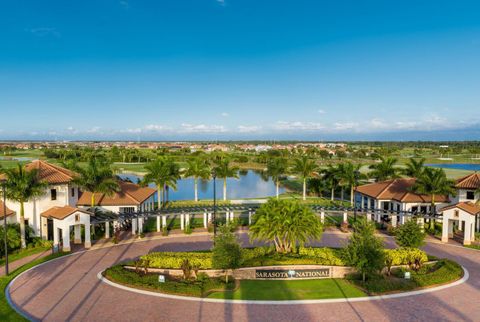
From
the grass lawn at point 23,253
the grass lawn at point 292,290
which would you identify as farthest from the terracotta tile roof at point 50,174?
the grass lawn at point 292,290

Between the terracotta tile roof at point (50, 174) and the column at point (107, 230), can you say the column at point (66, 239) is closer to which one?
the column at point (107, 230)

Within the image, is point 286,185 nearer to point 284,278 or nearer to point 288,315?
point 284,278

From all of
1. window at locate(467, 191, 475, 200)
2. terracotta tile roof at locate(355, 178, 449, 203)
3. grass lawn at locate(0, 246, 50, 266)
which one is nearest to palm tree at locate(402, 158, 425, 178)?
terracotta tile roof at locate(355, 178, 449, 203)

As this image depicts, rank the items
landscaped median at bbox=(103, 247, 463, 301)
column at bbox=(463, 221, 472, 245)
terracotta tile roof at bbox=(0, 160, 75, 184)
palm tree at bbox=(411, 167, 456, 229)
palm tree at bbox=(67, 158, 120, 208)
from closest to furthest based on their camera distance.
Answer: landscaped median at bbox=(103, 247, 463, 301) → column at bbox=(463, 221, 472, 245) → terracotta tile roof at bbox=(0, 160, 75, 184) → palm tree at bbox=(67, 158, 120, 208) → palm tree at bbox=(411, 167, 456, 229)

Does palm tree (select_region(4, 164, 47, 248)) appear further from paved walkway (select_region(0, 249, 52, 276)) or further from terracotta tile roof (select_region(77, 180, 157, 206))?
terracotta tile roof (select_region(77, 180, 157, 206))

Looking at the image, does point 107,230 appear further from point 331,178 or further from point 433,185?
point 331,178

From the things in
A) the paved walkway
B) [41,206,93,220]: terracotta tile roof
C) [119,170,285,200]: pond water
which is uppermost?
[41,206,93,220]: terracotta tile roof

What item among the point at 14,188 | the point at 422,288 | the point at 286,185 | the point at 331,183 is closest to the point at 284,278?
the point at 422,288
